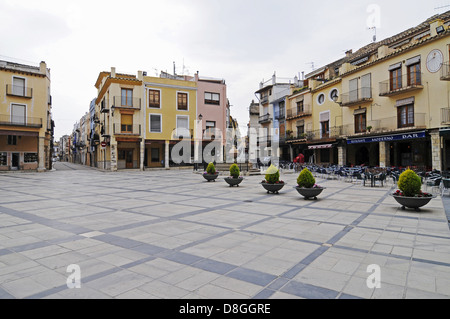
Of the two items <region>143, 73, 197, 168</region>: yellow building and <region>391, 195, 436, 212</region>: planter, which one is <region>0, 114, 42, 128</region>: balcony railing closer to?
<region>143, 73, 197, 168</region>: yellow building

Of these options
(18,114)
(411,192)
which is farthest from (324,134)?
(18,114)

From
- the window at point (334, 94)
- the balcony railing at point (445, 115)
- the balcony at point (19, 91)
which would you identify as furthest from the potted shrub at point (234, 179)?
the balcony at point (19, 91)

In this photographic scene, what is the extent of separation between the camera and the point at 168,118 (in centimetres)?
3145

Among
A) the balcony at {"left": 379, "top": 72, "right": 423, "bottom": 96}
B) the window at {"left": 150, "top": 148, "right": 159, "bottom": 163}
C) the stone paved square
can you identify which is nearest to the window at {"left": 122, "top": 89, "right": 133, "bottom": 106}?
the window at {"left": 150, "top": 148, "right": 159, "bottom": 163}

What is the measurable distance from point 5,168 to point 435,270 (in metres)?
33.4

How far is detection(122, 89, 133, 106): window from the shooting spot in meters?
29.2

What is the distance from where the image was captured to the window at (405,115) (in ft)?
62.3

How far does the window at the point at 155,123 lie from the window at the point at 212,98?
6376mm

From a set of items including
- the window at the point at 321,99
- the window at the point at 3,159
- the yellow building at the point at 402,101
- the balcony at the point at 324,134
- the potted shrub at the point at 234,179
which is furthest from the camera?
the window at the point at 321,99

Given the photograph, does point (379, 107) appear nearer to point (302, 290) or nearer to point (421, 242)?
point (421, 242)

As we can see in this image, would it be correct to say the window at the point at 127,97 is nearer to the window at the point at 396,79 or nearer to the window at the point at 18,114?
the window at the point at 18,114

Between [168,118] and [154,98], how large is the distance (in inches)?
103

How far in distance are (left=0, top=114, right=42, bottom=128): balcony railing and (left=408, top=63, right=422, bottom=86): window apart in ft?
104
